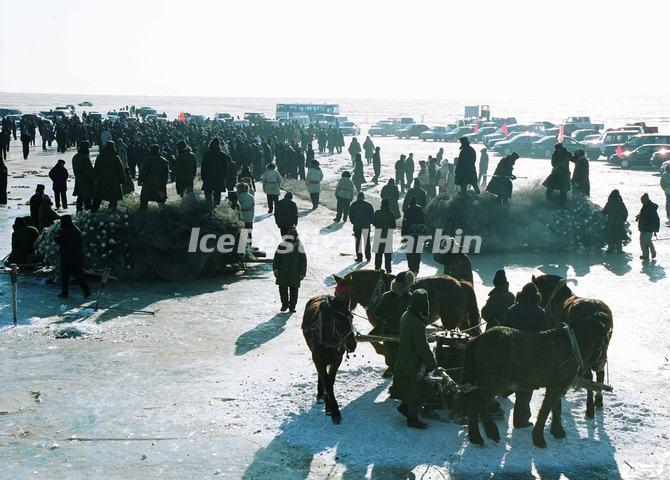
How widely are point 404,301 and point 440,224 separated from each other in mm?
8790

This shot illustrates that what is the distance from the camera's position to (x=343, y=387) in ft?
31.4

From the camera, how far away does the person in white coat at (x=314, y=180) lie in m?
23.1

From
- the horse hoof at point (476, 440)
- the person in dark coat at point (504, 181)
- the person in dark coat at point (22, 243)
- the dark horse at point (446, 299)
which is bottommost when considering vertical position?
the horse hoof at point (476, 440)

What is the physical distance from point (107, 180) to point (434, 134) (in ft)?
171

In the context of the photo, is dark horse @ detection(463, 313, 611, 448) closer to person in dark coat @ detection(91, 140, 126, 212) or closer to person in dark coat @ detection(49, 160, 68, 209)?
person in dark coat @ detection(91, 140, 126, 212)

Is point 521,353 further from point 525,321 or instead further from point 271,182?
point 271,182

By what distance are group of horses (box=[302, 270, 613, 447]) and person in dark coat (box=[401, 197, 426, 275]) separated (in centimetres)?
598

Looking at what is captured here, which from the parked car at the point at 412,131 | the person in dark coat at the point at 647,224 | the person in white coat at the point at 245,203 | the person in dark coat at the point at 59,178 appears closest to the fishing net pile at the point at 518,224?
the person in dark coat at the point at 647,224

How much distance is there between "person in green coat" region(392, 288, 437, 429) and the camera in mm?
8117

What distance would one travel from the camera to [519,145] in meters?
49.5

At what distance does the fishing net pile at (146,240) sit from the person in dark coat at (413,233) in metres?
3.37

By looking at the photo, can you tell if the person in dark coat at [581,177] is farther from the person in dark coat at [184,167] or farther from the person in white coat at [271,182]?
the person in dark coat at [184,167]

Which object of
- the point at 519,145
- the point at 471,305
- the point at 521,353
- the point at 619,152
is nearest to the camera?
the point at 521,353

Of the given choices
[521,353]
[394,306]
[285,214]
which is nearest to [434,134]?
[285,214]
